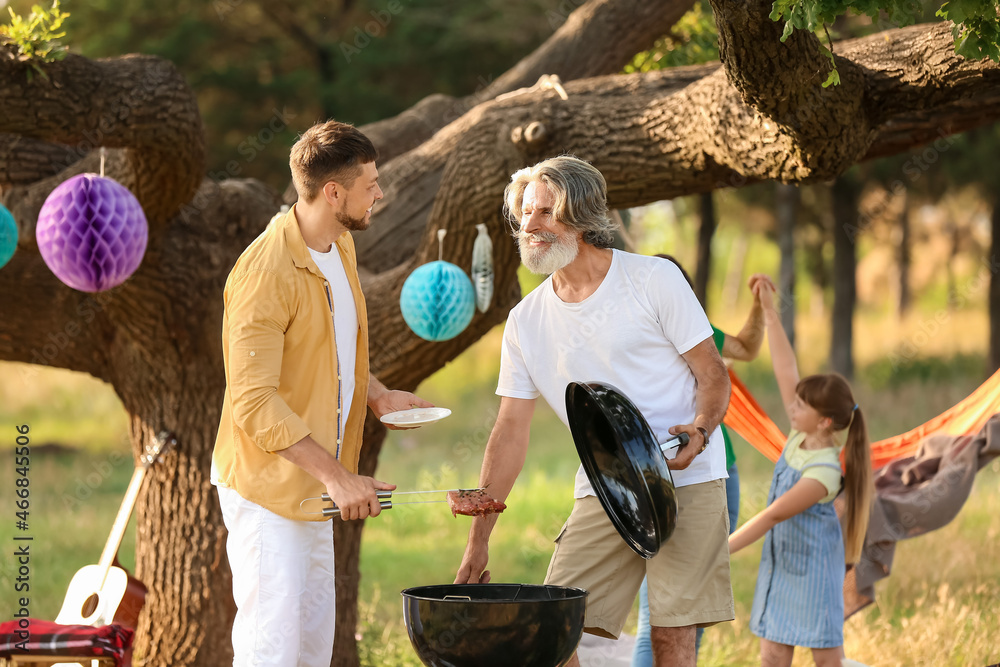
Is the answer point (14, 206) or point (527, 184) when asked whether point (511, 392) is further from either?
point (14, 206)

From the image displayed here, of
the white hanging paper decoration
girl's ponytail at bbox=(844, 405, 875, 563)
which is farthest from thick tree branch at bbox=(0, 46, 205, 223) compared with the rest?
girl's ponytail at bbox=(844, 405, 875, 563)

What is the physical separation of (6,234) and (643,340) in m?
2.35

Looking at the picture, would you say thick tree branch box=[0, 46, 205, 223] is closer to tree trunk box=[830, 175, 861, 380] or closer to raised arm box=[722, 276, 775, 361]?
raised arm box=[722, 276, 775, 361]

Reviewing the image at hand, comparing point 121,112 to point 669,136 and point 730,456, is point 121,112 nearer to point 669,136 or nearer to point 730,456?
point 669,136

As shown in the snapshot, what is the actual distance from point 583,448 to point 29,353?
3124mm

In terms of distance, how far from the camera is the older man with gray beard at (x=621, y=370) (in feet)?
9.52

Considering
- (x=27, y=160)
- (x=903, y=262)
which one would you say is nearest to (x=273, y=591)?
(x=27, y=160)

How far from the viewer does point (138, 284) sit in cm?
449

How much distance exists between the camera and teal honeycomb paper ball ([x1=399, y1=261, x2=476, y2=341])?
4008 mm

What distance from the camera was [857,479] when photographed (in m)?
4.22

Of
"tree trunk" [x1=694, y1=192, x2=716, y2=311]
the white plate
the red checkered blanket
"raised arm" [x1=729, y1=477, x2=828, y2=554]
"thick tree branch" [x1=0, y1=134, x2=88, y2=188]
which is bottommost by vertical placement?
the red checkered blanket

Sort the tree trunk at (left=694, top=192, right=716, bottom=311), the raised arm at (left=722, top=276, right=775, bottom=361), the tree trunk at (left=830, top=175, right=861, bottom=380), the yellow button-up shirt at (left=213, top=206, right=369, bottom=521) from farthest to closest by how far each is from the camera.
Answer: the tree trunk at (left=694, top=192, right=716, bottom=311) → the tree trunk at (left=830, top=175, right=861, bottom=380) → the raised arm at (left=722, top=276, right=775, bottom=361) → the yellow button-up shirt at (left=213, top=206, right=369, bottom=521)

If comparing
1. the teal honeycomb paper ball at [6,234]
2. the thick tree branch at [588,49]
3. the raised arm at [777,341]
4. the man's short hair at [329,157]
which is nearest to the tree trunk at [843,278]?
the thick tree branch at [588,49]

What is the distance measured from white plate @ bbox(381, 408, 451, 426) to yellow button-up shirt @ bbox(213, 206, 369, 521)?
0.49 ft
